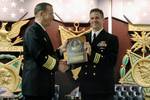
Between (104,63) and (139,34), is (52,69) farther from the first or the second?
(139,34)

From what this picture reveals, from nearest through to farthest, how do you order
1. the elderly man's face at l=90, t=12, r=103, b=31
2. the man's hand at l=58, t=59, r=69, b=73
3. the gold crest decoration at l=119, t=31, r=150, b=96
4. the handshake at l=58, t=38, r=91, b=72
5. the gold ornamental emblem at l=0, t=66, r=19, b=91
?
the man's hand at l=58, t=59, r=69, b=73, the handshake at l=58, t=38, r=91, b=72, the elderly man's face at l=90, t=12, r=103, b=31, the gold ornamental emblem at l=0, t=66, r=19, b=91, the gold crest decoration at l=119, t=31, r=150, b=96

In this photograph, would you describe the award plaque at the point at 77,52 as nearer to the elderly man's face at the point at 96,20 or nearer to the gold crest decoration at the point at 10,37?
the elderly man's face at the point at 96,20

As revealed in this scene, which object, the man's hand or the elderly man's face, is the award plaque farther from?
the elderly man's face

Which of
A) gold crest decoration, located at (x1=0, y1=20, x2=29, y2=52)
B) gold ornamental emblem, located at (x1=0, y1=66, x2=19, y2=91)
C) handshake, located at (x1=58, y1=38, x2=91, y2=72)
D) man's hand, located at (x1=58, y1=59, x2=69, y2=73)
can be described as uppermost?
gold crest decoration, located at (x1=0, y1=20, x2=29, y2=52)

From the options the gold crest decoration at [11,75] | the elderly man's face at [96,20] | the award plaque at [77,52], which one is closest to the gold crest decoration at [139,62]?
the gold crest decoration at [11,75]

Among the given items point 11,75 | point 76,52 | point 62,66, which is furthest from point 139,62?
point 62,66

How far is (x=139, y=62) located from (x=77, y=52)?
215 cm

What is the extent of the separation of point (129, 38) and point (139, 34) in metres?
0.18

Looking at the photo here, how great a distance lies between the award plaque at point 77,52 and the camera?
339cm

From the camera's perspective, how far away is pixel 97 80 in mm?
3438

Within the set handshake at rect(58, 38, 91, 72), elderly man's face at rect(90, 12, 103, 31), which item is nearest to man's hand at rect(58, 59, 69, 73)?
handshake at rect(58, 38, 91, 72)

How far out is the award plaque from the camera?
3395mm

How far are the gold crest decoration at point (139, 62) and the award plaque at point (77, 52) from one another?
1965 mm

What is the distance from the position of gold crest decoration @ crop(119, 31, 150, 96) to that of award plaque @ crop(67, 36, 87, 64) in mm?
1965
